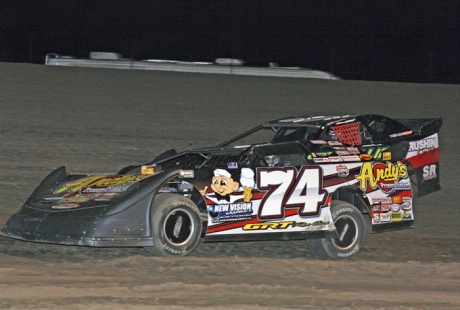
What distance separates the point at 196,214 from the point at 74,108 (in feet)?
30.9

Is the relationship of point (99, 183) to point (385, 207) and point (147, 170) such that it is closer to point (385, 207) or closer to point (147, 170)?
point (147, 170)

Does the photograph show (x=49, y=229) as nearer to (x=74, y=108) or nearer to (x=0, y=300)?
(x=0, y=300)

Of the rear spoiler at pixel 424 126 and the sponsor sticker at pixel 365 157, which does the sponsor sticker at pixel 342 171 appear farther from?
the rear spoiler at pixel 424 126

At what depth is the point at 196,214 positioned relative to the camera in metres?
6.90

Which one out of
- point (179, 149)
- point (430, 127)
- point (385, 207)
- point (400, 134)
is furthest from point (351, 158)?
point (179, 149)

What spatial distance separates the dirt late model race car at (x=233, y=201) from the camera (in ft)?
22.2

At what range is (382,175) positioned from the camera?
7.82 m

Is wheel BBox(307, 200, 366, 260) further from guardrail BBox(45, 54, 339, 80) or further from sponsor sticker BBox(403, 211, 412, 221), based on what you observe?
guardrail BBox(45, 54, 339, 80)

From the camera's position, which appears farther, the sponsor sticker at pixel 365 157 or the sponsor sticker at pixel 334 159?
the sponsor sticker at pixel 365 157

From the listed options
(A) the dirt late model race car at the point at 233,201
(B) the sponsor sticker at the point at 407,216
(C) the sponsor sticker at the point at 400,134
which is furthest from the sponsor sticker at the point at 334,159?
(C) the sponsor sticker at the point at 400,134

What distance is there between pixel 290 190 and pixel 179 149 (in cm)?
577

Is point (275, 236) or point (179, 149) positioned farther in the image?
point (179, 149)

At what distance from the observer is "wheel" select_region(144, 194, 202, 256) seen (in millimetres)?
6797

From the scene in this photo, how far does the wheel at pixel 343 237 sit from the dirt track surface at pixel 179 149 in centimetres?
13
